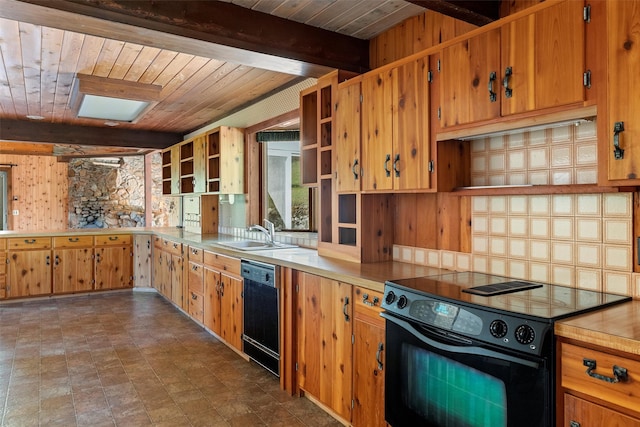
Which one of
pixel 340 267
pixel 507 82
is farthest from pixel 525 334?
pixel 340 267

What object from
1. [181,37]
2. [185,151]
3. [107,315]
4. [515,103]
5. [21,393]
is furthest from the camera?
[185,151]

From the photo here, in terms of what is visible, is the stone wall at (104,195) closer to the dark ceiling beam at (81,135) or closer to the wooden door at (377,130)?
the dark ceiling beam at (81,135)

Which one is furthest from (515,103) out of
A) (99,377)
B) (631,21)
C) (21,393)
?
(21,393)

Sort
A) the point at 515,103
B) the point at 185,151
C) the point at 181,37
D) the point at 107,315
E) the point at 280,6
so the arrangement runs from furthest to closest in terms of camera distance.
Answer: the point at 185,151, the point at 107,315, the point at 280,6, the point at 181,37, the point at 515,103

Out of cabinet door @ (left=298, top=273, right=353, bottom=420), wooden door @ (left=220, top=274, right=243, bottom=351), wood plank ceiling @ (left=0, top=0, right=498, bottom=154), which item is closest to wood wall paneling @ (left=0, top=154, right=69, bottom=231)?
wood plank ceiling @ (left=0, top=0, right=498, bottom=154)

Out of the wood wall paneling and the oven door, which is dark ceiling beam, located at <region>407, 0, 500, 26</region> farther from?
the wood wall paneling

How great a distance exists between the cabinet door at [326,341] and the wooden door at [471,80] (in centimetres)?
105

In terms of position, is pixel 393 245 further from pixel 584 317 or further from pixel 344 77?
pixel 584 317

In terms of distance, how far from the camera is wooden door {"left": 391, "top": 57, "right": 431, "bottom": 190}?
7.55ft

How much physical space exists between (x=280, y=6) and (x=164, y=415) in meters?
2.46

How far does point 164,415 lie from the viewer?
8.50 ft

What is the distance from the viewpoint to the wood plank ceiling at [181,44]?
7.25 ft

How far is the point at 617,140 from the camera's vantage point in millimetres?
1502

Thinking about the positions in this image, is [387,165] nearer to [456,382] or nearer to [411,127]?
[411,127]
